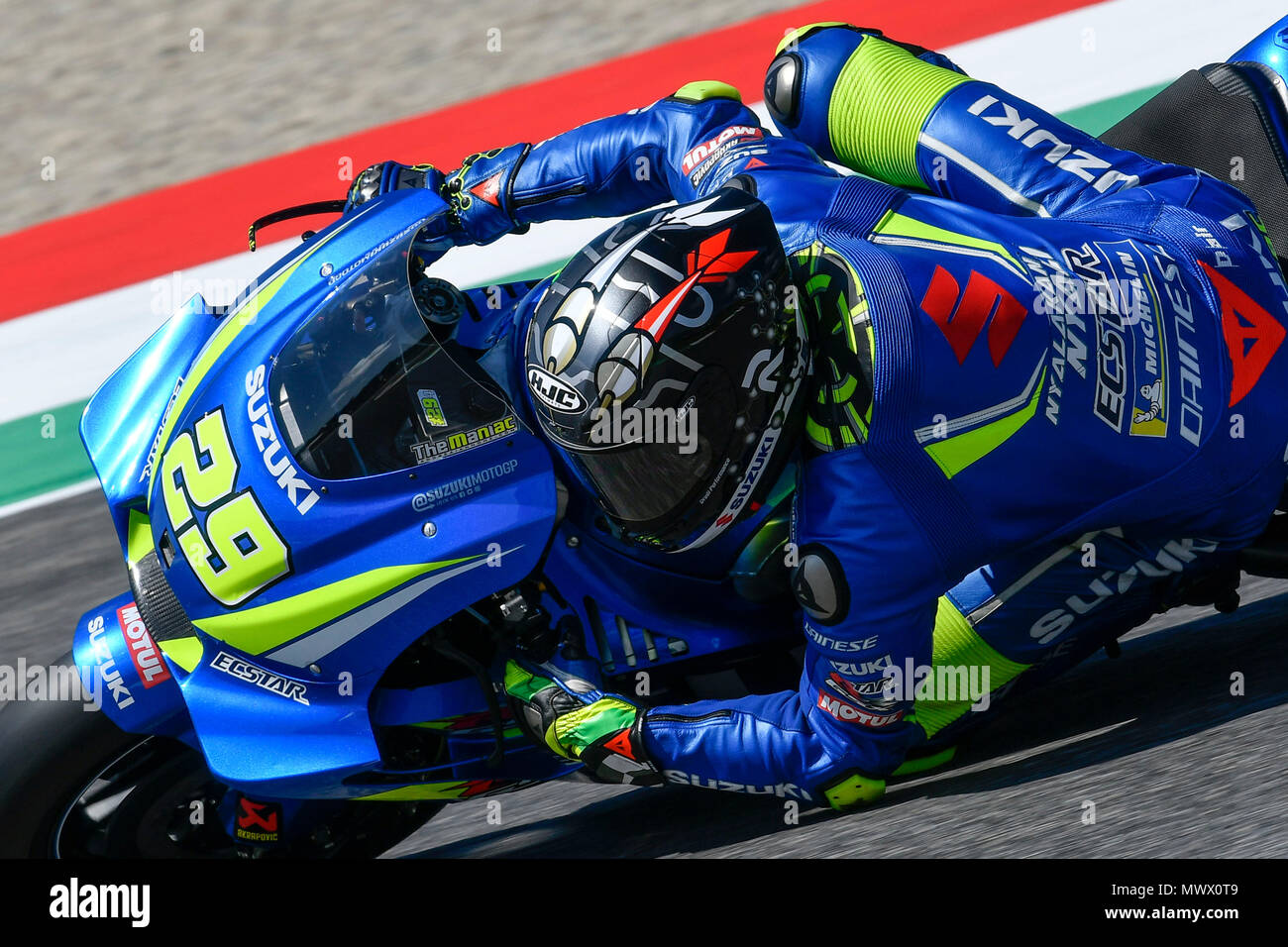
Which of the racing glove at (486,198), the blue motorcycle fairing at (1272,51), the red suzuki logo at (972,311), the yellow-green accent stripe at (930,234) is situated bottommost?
the red suzuki logo at (972,311)

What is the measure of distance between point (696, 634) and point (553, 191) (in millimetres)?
1219

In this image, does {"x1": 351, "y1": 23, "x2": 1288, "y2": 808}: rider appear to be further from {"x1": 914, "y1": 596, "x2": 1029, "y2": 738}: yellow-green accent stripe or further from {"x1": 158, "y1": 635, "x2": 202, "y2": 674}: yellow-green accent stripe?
{"x1": 158, "y1": 635, "x2": 202, "y2": 674}: yellow-green accent stripe

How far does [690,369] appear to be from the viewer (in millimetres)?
2688

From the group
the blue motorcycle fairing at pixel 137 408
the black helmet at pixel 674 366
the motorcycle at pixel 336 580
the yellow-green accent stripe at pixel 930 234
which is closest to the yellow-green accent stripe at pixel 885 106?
the yellow-green accent stripe at pixel 930 234

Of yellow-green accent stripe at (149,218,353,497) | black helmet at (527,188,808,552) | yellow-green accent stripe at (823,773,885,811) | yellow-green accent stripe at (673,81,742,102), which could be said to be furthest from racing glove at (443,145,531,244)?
yellow-green accent stripe at (823,773,885,811)

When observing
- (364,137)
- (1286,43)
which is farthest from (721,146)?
(364,137)

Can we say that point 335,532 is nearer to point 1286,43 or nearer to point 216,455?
point 216,455

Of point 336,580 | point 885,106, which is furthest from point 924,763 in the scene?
→ point 885,106

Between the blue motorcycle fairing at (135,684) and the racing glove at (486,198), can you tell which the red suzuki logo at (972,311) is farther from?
the blue motorcycle fairing at (135,684)

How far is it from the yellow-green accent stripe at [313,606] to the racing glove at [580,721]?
1.10 ft

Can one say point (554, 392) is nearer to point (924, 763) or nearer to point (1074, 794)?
point (924, 763)

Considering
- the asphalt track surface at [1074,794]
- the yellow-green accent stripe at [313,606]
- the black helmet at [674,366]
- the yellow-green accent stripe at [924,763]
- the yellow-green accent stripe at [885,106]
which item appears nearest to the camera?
the black helmet at [674,366]

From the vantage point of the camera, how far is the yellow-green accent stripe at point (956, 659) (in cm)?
321
